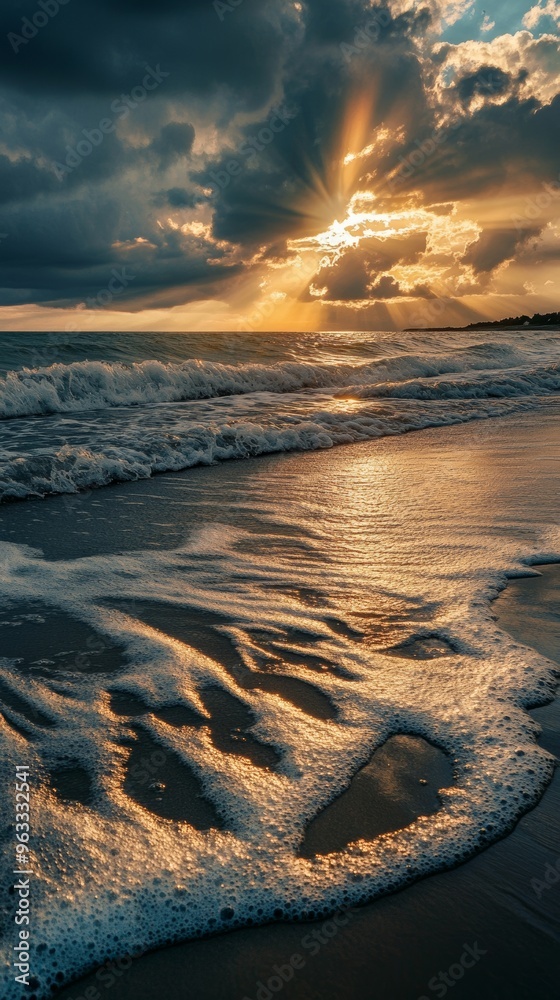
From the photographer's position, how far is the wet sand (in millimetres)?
1646

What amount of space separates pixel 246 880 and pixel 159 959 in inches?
12.9

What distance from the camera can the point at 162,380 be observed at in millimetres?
16438

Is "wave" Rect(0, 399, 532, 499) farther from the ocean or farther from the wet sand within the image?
the wet sand

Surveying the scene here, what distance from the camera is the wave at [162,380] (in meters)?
13.9

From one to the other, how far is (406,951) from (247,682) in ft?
4.89

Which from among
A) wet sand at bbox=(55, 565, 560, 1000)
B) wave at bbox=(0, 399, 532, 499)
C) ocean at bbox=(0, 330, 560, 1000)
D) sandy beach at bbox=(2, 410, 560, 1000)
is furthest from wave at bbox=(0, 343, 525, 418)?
wet sand at bbox=(55, 565, 560, 1000)

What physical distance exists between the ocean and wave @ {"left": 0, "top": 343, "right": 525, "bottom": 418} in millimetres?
6419

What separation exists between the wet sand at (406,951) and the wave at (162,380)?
1309 centimetres

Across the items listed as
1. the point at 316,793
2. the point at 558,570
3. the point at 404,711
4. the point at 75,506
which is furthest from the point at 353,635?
the point at 75,506

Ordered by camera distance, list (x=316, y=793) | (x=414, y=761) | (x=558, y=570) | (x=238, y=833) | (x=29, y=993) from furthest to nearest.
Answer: (x=558, y=570) → (x=414, y=761) → (x=316, y=793) → (x=238, y=833) → (x=29, y=993)

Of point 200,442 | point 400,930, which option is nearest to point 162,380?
point 200,442

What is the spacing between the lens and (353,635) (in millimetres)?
3539

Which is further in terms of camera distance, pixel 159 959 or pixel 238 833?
pixel 238 833

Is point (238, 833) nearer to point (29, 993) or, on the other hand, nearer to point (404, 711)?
point (29, 993)
